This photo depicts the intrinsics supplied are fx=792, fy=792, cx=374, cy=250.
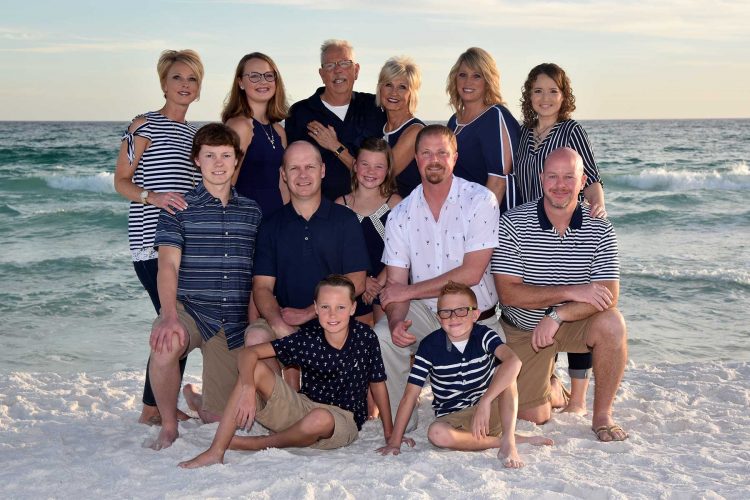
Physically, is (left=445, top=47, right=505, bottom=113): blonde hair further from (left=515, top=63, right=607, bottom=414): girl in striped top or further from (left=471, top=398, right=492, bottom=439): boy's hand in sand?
(left=471, top=398, right=492, bottom=439): boy's hand in sand

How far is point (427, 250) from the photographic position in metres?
4.79

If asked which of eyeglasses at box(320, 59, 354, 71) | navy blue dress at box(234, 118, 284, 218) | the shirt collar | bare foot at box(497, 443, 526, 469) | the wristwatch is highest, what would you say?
eyeglasses at box(320, 59, 354, 71)

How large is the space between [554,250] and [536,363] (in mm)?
724

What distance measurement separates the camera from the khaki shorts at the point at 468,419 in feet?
14.1

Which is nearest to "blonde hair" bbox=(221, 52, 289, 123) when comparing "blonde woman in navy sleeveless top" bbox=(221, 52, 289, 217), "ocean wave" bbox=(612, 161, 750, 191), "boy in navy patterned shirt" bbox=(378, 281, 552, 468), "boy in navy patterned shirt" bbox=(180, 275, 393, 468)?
"blonde woman in navy sleeveless top" bbox=(221, 52, 289, 217)

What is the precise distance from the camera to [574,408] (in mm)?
5148

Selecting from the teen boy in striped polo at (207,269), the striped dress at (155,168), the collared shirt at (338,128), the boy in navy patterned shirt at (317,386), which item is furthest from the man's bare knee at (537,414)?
the striped dress at (155,168)

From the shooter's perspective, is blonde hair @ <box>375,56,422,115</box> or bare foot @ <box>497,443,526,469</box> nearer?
bare foot @ <box>497,443,526,469</box>

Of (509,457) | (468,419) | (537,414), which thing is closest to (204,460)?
(468,419)

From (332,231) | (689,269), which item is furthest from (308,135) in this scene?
(689,269)

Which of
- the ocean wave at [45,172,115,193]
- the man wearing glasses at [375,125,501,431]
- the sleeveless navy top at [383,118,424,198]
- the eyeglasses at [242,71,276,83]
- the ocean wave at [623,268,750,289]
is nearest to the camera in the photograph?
the man wearing glasses at [375,125,501,431]

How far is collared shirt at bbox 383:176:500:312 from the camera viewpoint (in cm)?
469

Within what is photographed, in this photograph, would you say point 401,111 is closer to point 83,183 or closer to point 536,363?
point 536,363

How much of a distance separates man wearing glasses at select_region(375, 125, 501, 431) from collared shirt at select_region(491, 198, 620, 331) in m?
0.11
